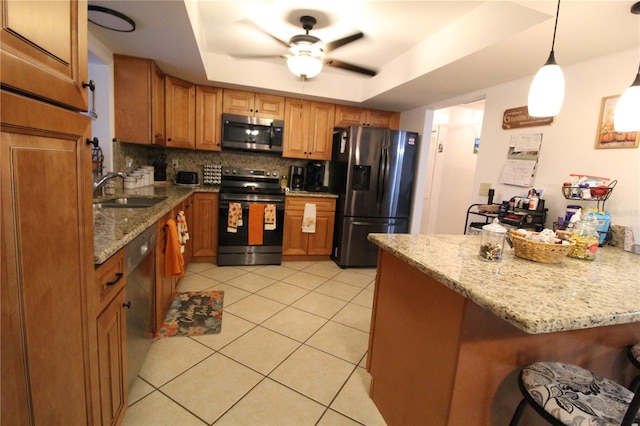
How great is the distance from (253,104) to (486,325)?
11.4 ft

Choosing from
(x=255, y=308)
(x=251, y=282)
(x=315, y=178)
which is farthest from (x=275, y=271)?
(x=315, y=178)

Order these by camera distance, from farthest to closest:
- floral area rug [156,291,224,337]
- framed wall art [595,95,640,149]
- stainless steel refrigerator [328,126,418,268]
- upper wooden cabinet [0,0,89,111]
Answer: stainless steel refrigerator [328,126,418,268]
floral area rug [156,291,224,337]
framed wall art [595,95,640,149]
upper wooden cabinet [0,0,89,111]

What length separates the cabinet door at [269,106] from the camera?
3668mm

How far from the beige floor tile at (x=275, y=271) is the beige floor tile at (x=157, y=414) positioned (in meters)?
1.75

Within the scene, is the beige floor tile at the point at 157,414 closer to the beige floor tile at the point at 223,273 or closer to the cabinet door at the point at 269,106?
the beige floor tile at the point at 223,273

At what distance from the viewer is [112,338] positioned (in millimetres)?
1135

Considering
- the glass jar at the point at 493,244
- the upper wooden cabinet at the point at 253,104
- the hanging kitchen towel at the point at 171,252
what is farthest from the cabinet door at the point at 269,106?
the glass jar at the point at 493,244

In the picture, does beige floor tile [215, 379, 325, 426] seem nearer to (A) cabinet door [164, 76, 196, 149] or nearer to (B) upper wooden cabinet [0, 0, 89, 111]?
(B) upper wooden cabinet [0, 0, 89, 111]

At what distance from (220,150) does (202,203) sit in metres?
0.76

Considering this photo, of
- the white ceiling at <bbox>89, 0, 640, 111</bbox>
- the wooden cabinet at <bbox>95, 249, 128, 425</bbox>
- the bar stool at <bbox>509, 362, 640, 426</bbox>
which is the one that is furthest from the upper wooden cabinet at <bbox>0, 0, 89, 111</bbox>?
the bar stool at <bbox>509, 362, 640, 426</bbox>

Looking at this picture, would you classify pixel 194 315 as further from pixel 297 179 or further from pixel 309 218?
pixel 297 179

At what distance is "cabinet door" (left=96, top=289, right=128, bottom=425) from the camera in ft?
3.42

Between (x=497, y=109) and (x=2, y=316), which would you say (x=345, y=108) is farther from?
(x=2, y=316)

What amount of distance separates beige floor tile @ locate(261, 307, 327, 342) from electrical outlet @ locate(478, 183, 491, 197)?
1.90m
